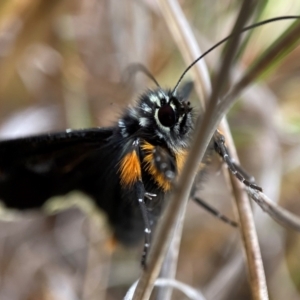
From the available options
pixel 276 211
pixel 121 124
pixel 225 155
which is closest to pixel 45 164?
pixel 121 124

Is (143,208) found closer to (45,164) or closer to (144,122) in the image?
(144,122)

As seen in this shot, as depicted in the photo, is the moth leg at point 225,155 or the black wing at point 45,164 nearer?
the moth leg at point 225,155

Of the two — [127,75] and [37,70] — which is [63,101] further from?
[127,75]

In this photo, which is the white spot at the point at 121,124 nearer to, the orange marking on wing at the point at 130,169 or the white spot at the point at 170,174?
the orange marking on wing at the point at 130,169

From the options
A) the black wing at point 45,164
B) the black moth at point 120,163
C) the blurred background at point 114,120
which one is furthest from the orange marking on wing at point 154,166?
the blurred background at point 114,120

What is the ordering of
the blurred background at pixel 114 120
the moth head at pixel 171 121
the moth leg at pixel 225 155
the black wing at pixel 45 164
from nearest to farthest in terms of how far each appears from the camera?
the moth leg at pixel 225 155, the moth head at pixel 171 121, the black wing at pixel 45 164, the blurred background at pixel 114 120
